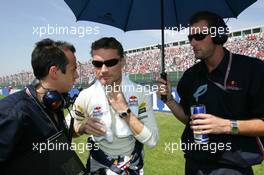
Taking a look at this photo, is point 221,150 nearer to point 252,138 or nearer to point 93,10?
point 252,138

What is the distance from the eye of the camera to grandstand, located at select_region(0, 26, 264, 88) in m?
27.1

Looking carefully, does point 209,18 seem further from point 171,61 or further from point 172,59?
point 171,61

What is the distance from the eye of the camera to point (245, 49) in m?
32.9

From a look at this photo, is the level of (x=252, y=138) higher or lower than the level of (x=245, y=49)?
lower

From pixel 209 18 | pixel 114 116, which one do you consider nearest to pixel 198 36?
pixel 209 18

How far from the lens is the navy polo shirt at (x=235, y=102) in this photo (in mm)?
3166

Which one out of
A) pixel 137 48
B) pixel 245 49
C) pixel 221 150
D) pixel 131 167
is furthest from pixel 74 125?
pixel 137 48

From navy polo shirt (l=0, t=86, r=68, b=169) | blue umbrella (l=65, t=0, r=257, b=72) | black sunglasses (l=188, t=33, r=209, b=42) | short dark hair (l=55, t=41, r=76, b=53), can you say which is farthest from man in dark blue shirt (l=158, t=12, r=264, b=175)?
Result: navy polo shirt (l=0, t=86, r=68, b=169)

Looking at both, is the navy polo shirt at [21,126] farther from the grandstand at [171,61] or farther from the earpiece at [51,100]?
the grandstand at [171,61]

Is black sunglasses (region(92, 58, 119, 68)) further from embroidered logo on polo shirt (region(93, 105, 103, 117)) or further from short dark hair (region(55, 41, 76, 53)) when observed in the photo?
embroidered logo on polo shirt (region(93, 105, 103, 117))

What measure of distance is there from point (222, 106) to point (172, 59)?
3698 cm

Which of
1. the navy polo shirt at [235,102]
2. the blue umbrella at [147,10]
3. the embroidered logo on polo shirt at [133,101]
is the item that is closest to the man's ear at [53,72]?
the embroidered logo on polo shirt at [133,101]

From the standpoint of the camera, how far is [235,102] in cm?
320

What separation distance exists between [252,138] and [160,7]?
194cm
